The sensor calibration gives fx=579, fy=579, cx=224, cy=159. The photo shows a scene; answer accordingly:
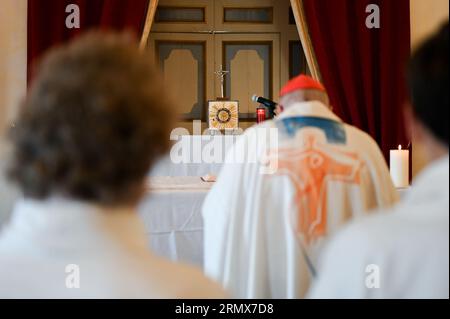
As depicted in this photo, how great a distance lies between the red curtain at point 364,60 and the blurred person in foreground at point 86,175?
4.78 m

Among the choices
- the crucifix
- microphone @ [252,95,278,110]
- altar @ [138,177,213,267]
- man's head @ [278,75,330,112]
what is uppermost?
the crucifix

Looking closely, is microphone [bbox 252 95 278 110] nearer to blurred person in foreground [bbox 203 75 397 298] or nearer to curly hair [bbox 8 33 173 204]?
blurred person in foreground [bbox 203 75 397 298]

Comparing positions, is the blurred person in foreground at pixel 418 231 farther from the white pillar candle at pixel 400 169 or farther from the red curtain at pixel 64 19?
the red curtain at pixel 64 19

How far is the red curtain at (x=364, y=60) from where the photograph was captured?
5.43m

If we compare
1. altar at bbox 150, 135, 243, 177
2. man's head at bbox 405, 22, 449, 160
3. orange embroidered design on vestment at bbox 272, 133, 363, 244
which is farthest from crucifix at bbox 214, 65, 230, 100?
man's head at bbox 405, 22, 449, 160

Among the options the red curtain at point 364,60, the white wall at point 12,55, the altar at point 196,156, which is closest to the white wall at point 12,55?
the white wall at point 12,55

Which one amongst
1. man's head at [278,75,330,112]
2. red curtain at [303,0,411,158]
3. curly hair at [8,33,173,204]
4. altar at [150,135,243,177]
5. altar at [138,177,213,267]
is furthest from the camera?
red curtain at [303,0,411,158]

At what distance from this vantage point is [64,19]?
532 centimetres

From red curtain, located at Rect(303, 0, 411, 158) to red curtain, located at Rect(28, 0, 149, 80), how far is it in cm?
161

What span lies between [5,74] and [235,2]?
88.5 inches

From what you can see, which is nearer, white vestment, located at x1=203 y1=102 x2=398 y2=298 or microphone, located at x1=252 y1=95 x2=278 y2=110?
white vestment, located at x1=203 y1=102 x2=398 y2=298

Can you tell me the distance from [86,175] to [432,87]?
0.55 metres

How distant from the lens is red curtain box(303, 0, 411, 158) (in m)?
5.43

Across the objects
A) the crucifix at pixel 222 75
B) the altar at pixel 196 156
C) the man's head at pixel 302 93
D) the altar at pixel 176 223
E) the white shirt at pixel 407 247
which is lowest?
the altar at pixel 176 223
